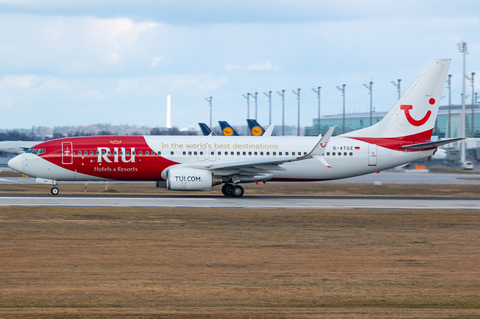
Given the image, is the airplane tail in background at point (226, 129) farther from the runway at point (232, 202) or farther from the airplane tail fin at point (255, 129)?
the runway at point (232, 202)

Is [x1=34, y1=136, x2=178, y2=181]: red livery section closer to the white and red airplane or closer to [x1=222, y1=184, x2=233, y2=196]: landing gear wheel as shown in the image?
the white and red airplane

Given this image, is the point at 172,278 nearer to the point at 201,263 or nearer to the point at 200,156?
the point at 201,263

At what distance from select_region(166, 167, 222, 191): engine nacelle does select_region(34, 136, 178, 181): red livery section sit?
5.36ft

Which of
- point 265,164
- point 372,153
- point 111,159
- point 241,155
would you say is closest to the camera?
point 265,164

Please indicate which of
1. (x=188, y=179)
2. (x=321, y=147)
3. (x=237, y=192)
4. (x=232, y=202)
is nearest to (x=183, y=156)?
(x=188, y=179)

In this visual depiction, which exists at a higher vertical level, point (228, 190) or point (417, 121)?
point (417, 121)

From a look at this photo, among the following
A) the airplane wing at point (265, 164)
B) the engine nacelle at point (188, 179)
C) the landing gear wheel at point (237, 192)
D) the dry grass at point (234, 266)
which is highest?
the airplane wing at point (265, 164)

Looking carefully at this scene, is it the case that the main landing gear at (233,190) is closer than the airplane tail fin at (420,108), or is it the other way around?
the main landing gear at (233,190)

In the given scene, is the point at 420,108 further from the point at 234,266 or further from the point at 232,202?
the point at 234,266

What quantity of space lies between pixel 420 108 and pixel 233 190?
43.6 feet

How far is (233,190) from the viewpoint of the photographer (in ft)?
115

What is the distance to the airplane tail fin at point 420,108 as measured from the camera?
3656 cm

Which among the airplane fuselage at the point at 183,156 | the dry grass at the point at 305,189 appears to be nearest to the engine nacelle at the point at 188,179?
the airplane fuselage at the point at 183,156

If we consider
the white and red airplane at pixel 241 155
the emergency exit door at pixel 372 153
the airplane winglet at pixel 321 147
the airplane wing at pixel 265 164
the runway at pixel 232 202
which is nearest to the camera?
the runway at pixel 232 202
